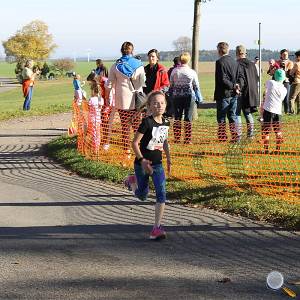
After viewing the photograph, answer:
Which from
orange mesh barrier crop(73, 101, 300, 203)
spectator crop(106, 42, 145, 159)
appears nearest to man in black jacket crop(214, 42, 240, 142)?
orange mesh barrier crop(73, 101, 300, 203)

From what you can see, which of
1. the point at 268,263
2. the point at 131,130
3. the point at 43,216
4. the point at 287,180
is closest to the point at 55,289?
the point at 268,263

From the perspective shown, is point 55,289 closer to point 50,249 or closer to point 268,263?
point 50,249

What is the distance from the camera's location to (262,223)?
667cm

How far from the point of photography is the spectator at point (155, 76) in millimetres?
11664

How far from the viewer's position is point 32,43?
9069cm

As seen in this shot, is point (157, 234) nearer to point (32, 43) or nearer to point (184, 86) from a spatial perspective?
point (184, 86)

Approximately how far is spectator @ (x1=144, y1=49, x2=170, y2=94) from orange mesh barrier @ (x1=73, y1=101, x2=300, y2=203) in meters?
0.92

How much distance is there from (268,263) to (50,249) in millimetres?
2041

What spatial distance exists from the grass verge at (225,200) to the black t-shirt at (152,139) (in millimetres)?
1358

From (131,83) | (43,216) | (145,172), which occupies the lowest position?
(43,216)

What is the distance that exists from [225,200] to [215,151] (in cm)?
255

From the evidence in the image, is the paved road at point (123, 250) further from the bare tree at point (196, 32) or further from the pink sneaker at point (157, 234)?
the bare tree at point (196, 32)

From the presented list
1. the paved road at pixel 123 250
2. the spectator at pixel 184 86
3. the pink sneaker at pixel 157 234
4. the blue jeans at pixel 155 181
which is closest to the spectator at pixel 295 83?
the spectator at pixel 184 86

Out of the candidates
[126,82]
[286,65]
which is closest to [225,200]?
[126,82]
